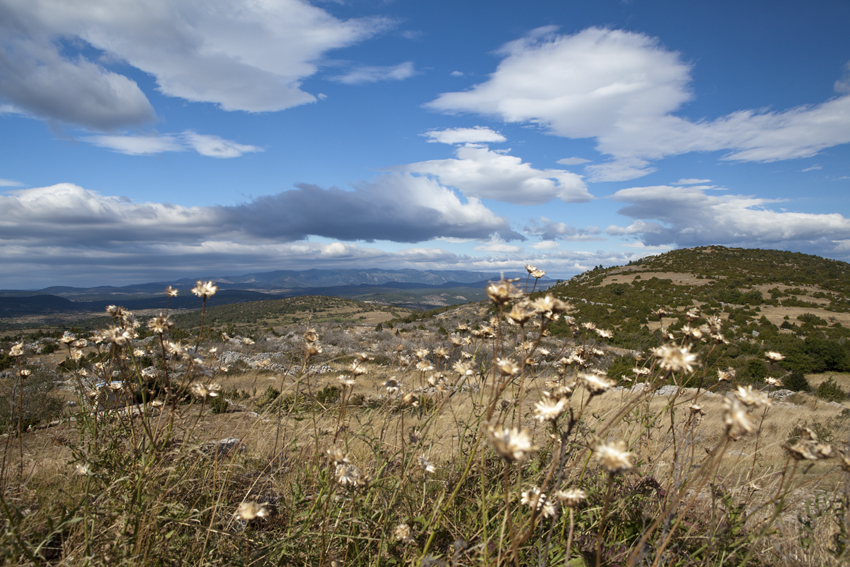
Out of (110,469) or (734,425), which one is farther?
(110,469)

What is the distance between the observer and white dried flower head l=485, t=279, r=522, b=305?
1458 millimetres

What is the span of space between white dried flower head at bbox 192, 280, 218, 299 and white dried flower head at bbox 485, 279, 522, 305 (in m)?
1.58

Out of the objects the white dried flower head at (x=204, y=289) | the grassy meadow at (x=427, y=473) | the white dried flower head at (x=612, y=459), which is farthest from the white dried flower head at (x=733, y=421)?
the white dried flower head at (x=204, y=289)

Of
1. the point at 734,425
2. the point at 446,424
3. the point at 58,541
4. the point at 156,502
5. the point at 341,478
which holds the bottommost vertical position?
the point at 446,424

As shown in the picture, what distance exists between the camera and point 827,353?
18875 millimetres

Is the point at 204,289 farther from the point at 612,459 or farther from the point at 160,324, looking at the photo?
the point at 612,459

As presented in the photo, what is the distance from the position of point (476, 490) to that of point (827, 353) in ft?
87.0

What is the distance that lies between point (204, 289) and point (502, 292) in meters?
1.74

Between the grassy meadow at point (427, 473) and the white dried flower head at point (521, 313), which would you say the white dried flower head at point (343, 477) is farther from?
the white dried flower head at point (521, 313)

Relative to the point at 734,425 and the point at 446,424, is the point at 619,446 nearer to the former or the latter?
the point at 734,425

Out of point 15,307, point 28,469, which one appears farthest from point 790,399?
point 15,307

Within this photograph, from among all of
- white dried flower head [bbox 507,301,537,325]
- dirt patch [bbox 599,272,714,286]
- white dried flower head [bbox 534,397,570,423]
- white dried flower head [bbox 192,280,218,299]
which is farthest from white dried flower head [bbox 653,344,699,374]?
dirt patch [bbox 599,272,714,286]

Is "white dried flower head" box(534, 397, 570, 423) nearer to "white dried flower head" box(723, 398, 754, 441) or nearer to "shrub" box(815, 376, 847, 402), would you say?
"white dried flower head" box(723, 398, 754, 441)

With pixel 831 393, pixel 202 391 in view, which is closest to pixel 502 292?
pixel 202 391
